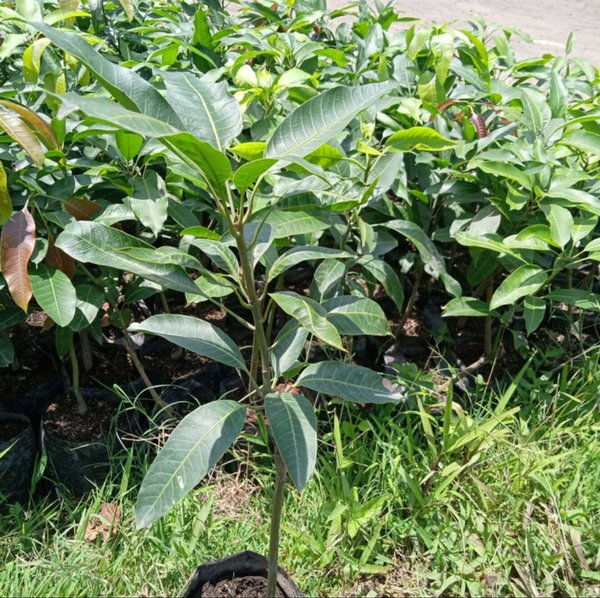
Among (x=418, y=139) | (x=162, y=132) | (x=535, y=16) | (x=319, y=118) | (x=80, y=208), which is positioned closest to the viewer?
(x=162, y=132)

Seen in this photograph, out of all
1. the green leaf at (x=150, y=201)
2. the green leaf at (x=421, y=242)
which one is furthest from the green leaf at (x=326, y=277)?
the green leaf at (x=150, y=201)

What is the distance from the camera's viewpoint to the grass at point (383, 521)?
6.21 feet

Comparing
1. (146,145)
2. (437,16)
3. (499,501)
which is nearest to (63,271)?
(146,145)

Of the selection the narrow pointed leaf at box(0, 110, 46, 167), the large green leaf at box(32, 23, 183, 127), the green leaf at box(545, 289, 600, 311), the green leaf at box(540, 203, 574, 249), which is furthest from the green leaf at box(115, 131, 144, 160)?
the green leaf at box(545, 289, 600, 311)

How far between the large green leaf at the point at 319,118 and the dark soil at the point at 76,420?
4.44 ft

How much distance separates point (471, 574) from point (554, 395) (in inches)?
32.3

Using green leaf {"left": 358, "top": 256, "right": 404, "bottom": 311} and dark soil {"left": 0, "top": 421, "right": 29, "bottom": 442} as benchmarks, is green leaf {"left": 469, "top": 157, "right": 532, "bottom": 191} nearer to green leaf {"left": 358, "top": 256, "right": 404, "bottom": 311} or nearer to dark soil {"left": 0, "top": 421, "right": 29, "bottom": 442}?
green leaf {"left": 358, "top": 256, "right": 404, "bottom": 311}

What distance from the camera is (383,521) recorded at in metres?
2.00

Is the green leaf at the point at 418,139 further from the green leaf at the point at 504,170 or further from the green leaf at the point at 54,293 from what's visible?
the green leaf at the point at 54,293

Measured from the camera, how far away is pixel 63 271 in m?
2.03

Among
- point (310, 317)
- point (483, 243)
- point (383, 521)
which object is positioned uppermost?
point (310, 317)

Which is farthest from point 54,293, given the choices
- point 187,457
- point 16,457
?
point 187,457

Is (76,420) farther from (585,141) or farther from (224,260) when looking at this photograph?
(585,141)

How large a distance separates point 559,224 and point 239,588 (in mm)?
1314
